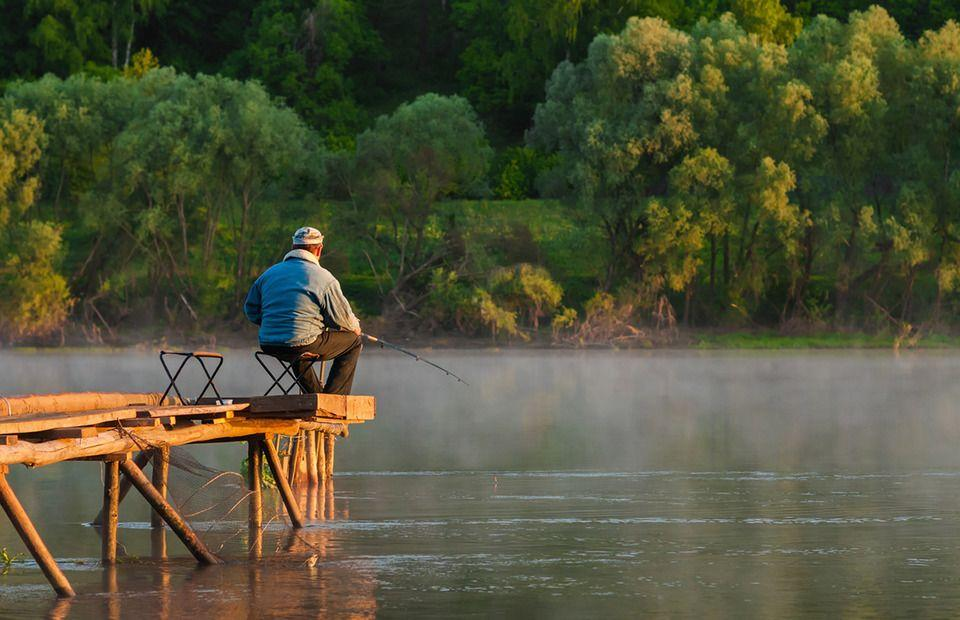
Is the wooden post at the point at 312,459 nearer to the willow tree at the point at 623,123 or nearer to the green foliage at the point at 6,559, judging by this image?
the green foliage at the point at 6,559

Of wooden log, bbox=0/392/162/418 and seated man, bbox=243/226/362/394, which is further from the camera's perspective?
seated man, bbox=243/226/362/394

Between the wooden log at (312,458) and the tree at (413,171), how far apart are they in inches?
1578

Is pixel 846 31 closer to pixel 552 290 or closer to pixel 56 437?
pixel 552 290

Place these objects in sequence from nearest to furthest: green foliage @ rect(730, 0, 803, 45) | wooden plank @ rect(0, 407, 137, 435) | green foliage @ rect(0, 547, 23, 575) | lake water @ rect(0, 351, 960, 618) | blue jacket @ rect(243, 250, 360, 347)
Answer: wooden plank @ rect(0, 407, 137, 435) → lake water @ rect(0, 351, 960, 618) → green foliage @ rect(0, 547, 23, 575) → blue jacket @ rect(243, 250, 360, 347) → green foliage @ rect(730, 0, 803, 45)

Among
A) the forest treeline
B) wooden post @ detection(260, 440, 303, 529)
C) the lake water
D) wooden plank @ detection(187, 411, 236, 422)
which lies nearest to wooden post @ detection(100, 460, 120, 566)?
the lake water

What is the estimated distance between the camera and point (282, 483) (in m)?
17.1

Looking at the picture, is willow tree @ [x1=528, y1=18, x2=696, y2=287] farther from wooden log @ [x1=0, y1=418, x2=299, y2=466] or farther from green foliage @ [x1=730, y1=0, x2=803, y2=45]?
wooden log @ [x1=0, y1=418, x2=299, y2=466]

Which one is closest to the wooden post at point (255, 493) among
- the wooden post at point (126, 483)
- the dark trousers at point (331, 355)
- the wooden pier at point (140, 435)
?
the wooden pier at point (140, 435)

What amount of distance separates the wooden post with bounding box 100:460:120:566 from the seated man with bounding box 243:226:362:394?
1.76 metres

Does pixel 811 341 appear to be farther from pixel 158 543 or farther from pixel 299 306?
pixel 299 306

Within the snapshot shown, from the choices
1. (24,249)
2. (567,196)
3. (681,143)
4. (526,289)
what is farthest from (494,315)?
(24,249)

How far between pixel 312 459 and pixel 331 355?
4.92 meters

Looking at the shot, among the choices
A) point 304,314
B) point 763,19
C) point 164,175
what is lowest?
point 304,314

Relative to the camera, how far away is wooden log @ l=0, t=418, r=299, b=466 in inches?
477
